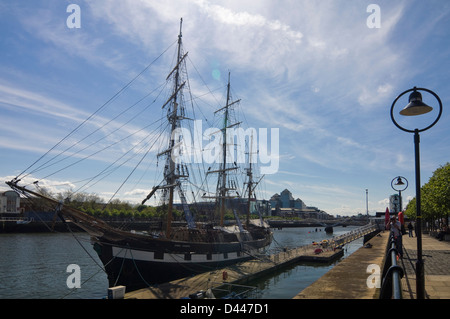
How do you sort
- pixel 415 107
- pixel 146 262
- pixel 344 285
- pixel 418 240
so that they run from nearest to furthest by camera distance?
1. pixel 418 240
2. pixel 415 107
3. pixel 344 285
4. pixel 146 262

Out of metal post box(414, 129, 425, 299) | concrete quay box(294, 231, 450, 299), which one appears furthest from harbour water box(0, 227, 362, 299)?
metal post box(414, 129, 425, 299)

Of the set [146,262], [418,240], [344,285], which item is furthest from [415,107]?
[146,262]

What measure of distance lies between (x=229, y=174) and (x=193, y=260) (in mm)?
22290

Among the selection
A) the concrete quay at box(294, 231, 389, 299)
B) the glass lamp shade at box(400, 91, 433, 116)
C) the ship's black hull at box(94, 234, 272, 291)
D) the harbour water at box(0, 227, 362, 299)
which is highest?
the glass lamp shade at box(400, 91, 433, 116)

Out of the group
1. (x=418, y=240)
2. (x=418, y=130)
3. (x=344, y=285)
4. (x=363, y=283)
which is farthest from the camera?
(x=363, y=283)

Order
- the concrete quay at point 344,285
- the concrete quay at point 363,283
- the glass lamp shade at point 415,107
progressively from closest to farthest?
the glass lamp shade at point 415,107, the concrete quay at point 363,283, the concrete quay at point 344,285

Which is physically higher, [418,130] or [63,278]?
[418,130]

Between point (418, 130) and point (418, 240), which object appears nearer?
point (418, 240)

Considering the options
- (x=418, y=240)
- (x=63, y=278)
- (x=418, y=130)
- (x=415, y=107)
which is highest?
(x=415, y=107)

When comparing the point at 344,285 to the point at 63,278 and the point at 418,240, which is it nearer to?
the point at 418,240

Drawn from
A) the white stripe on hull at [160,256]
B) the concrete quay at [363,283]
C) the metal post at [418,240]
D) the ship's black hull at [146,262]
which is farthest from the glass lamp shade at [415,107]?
the white stripe on hull at [160,256]

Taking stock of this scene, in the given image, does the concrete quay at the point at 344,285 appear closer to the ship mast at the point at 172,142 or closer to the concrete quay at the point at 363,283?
the concrete quay at the point at 363,283

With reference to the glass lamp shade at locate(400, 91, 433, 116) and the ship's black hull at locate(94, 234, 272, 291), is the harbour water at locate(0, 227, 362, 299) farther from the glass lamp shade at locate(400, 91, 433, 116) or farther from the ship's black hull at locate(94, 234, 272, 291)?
the glass lamp shade at locate(400, 91, 433, 116)

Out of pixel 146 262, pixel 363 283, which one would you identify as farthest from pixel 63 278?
pixel 363 283
